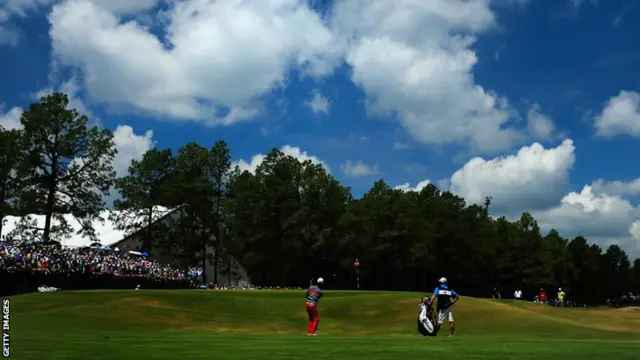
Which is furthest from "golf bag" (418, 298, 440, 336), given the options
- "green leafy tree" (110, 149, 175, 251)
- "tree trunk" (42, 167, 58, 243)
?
"green leafy tree" (110, 149, 175, 251)

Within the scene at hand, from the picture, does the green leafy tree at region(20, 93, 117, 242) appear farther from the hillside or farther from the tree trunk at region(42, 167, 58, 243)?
the hillside

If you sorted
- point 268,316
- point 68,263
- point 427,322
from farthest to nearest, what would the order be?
point 68,263 → point 268,316 → point 427,322

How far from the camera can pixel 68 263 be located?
55.5 m

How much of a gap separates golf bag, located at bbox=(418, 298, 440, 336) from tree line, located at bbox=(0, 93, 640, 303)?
57.5 meters

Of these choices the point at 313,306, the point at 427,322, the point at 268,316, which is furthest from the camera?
the point at 268,316

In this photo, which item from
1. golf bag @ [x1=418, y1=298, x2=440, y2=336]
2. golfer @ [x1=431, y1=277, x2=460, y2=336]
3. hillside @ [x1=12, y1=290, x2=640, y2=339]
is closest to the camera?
golfer @ [x1=431, y1=277, x2=460, y2=336]

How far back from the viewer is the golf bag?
27.7 m

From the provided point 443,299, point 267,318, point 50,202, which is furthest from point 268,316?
point 50,202

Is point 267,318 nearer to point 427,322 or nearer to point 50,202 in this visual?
point 427,322

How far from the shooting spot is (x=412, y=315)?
40.7 metres

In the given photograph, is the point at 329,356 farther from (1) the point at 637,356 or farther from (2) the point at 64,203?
(2) the point at 64,203

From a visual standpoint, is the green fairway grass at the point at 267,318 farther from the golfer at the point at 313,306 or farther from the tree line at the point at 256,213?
the tree line at the point at 256,213

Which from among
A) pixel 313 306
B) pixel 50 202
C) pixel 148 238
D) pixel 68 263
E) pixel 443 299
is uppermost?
pixel 50 202

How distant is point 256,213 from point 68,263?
4566cm
